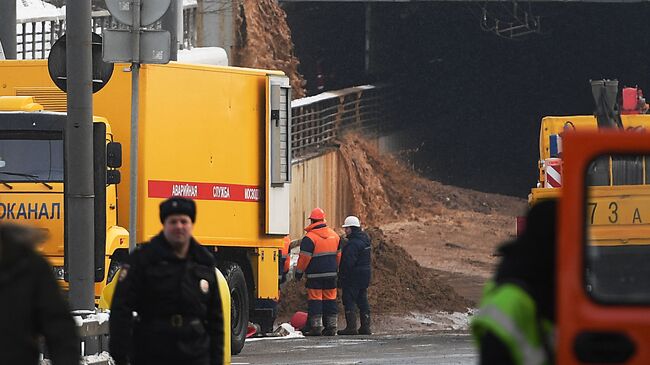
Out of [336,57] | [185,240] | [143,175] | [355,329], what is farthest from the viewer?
[336,57]

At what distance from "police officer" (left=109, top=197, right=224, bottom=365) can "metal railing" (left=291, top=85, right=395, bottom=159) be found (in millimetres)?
24119

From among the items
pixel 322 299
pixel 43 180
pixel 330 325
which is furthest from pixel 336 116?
pixel 43 180

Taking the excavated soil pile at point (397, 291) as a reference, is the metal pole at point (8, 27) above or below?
above

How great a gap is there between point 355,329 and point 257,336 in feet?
7.03

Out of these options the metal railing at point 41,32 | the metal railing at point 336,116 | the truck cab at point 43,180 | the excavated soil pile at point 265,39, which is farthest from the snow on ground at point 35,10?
the truck cab at point 43,180

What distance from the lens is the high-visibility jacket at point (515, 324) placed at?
5.35 m

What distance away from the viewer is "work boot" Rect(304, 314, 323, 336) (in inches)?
874

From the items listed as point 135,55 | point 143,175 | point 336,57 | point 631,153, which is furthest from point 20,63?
point 336,57

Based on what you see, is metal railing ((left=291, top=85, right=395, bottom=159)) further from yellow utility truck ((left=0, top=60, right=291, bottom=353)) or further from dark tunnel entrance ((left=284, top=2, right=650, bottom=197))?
yellow utility truck ((left=0, top=60, right=291, bottom=353))

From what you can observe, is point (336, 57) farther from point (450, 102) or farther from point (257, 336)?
point (257, 336)

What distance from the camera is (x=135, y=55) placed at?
14.2m

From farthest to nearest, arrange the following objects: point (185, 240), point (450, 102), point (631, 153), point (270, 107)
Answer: point (450, 102) → point (270, 107) → point (185, 240) → point (631, 153)

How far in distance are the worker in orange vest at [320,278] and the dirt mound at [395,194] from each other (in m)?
13.5

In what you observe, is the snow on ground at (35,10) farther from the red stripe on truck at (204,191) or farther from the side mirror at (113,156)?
the side mirror at (113,156)
